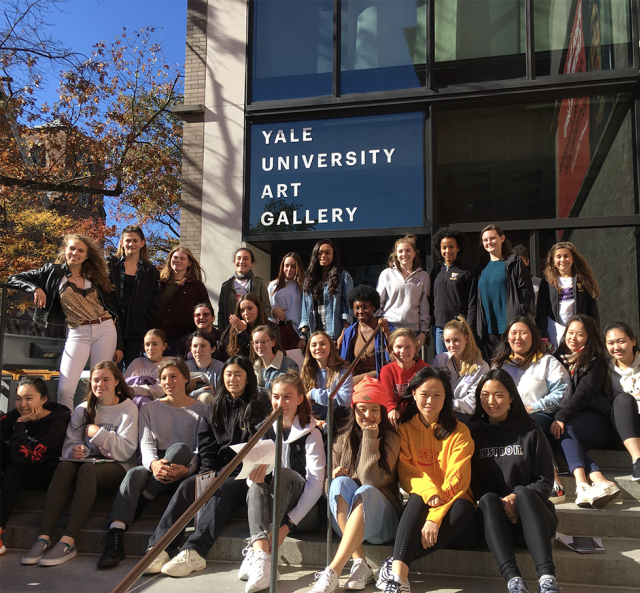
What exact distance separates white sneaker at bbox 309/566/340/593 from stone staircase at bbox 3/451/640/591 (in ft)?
1.61

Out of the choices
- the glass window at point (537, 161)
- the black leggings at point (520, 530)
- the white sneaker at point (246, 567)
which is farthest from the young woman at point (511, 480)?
the glass window at point (537, 161)

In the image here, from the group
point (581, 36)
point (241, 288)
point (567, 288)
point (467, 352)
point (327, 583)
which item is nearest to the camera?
point (327, 583)

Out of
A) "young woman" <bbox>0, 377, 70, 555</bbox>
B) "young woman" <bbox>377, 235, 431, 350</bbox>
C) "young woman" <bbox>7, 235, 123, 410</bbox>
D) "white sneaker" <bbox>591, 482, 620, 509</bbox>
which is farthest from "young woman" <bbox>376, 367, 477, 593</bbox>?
"young woman" <bbox>7, 235, 123, 410</bbox>

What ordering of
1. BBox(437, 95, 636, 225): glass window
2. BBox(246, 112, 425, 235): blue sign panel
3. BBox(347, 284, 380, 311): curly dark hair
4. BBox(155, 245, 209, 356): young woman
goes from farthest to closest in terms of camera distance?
1. BBox(246, 112, 425, 235): blue sign panel
2. BBox(437, 95, 636, 225): glass window
3. BBox(155, 245, 209, 356): young woman
4. BBox(347, 284, 380, 311): curly dark hair

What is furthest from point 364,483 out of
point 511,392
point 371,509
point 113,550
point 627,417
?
point 627,417

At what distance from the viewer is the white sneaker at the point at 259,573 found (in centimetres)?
365

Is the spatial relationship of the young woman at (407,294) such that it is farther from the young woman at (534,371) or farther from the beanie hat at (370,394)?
the beanie hat at (370,394)

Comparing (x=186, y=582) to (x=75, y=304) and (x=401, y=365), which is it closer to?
(x=401, y=365)

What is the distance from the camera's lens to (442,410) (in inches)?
165

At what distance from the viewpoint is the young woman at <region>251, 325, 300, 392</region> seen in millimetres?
5730

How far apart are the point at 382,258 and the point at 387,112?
2.06 m

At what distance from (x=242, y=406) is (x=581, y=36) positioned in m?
6.84

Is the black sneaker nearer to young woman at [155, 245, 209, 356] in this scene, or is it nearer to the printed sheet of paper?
the printed sheet of paper

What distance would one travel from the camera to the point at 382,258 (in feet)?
29.6
